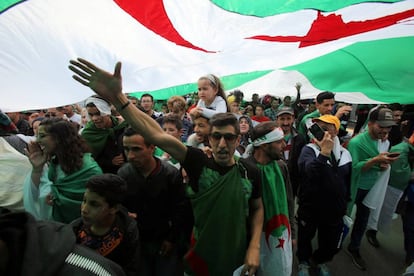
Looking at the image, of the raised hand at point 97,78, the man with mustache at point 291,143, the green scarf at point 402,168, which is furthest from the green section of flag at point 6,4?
the green scarf at point 402,168

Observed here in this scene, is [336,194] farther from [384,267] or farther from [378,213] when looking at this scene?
[384,267]

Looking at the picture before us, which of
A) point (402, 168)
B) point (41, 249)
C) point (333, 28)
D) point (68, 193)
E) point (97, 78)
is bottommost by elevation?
point (402, 168)

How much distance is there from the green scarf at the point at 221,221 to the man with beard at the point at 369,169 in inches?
70.1

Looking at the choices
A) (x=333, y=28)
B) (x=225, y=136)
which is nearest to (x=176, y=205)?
(x=225, y=136)

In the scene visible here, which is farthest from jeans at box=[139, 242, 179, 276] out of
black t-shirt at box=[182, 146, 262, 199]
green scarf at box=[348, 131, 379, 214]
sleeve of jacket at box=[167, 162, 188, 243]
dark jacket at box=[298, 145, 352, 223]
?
green scarf at box=[348, 131, 379, 214]

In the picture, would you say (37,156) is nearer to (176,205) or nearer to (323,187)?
(176,205)

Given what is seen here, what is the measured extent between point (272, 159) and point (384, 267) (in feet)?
7.21

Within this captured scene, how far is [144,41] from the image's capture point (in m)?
1.92

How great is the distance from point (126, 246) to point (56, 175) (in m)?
0.83

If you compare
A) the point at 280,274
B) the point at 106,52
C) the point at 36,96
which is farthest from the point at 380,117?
the point at 36,96

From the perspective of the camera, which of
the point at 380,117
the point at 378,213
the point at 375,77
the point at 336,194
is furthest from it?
the point at 378,213

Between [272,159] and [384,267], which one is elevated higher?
[272,159]

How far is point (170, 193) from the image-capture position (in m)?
1.89

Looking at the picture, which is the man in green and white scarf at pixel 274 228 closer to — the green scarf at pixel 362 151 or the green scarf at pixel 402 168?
the green scarf at pixel 362 151
